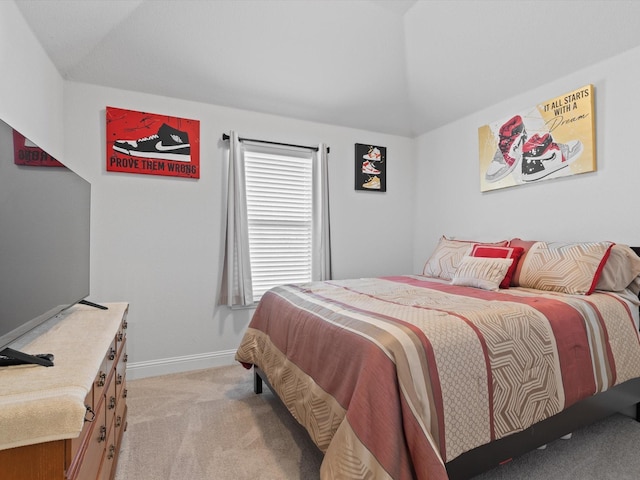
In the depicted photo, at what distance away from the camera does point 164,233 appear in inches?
116

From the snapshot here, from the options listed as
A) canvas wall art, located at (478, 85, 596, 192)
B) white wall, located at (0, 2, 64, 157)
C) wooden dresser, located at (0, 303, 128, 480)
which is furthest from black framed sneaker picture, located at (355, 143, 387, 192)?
wooden dresser, located at (0, 303, 128, 480)

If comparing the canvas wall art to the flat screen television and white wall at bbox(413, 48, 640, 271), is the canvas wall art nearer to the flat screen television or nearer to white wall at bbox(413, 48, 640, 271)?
white wall at bbox(413, 48, 640, 271)

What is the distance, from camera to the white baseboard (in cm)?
280

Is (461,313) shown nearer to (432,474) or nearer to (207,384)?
(432,474)

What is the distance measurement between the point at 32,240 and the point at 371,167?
3.16 m

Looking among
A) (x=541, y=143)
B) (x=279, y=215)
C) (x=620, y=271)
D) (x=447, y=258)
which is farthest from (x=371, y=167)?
(x=620, y=271)

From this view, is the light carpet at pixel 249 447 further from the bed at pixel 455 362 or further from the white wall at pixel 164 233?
the white wall at pixel 164 233

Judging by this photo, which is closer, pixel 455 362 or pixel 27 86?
pixel 455 362

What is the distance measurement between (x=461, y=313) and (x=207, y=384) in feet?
6.60

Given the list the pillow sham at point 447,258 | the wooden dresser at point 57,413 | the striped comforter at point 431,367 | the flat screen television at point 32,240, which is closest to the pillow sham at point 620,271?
the striped comforter at point 431,367

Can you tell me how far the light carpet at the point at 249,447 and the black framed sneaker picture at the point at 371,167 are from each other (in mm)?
2372

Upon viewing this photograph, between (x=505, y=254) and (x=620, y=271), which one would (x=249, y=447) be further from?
(x=620, y=271)

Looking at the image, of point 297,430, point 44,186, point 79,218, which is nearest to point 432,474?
point 297,430

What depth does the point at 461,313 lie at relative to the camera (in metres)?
1.58
